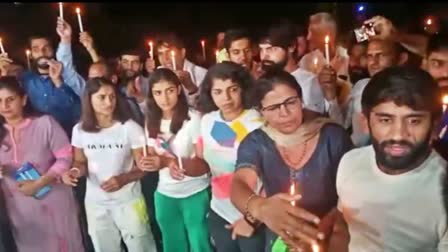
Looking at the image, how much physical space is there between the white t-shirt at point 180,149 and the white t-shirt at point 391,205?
323 mm

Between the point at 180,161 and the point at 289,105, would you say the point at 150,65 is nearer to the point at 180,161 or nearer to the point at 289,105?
the point at 180,161

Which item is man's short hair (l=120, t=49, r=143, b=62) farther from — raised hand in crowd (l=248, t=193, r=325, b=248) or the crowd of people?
raised hand in crowd (l=248, t=193, r=325, b=248)

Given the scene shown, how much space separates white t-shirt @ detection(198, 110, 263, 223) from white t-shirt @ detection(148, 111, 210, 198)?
0.07ft

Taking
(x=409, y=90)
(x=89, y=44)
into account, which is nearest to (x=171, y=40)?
(x=89, y=44)

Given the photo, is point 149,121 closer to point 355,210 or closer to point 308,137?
point 308,137

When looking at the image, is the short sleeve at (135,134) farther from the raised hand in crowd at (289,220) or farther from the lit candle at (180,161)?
the raised hand in crowd at (289,220)

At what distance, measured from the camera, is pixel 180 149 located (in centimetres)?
166

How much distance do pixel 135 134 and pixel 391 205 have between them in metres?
0.57

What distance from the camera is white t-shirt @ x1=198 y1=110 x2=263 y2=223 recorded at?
1607 millimetres

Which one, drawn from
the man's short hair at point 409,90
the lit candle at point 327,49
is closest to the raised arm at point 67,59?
the lit candle at point 327,49

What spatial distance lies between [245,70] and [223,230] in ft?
1.16

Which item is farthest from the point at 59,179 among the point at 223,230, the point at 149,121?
the point at 223,230

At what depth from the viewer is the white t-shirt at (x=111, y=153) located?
1663 mm

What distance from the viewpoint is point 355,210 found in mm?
1524
